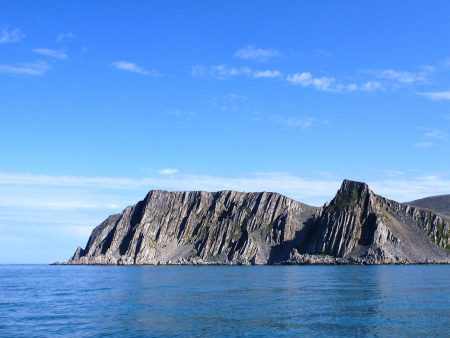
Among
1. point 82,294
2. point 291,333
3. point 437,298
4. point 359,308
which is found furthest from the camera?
point 82,294

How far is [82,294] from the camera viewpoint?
11075cm

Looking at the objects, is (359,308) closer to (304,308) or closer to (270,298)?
(304,308)

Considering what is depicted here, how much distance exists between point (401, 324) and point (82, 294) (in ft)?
229

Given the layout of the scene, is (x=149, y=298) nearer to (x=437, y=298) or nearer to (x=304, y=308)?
(x=304, y=308)

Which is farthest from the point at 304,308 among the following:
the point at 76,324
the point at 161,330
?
the point at 76,324

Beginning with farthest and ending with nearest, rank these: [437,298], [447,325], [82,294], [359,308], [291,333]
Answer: [82,294]
[437,298]
[359,308]
[447,325]
[291,333]

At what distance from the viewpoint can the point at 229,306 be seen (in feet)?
276

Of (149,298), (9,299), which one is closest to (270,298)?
(149,298)

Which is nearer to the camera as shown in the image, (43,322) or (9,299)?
(43,322)

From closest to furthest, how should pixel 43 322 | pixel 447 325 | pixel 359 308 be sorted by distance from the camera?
pixel 447 325 → pixel 43 322 → pixel 359 308

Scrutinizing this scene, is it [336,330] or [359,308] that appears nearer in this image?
[336,330]

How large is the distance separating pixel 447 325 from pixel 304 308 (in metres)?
23.3

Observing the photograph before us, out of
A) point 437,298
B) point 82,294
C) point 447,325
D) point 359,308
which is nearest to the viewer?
point 447,325

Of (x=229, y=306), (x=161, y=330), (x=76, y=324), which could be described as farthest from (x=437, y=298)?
(x=76, y=324)
